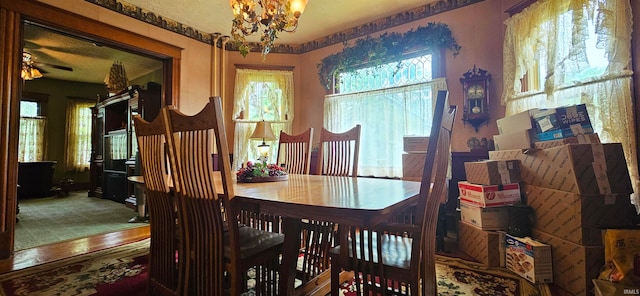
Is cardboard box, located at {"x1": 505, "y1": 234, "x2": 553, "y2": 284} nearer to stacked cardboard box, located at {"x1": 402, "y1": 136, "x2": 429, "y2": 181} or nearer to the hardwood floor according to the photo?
stacked cardboard box, located at {"x1": 402, "y1": 136, "x2": 429, "y2": 181}

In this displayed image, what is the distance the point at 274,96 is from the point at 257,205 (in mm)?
3410

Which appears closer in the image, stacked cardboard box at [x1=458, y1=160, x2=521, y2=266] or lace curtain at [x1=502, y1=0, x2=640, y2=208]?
lace curtain at [x1=502, y1=0, x2=640, y2=208]

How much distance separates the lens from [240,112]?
14.0 ft

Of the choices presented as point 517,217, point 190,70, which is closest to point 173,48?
point 190,70

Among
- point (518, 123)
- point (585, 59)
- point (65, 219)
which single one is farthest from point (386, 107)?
point (65, 219)

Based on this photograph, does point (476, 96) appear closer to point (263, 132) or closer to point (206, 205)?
point (263, 132)

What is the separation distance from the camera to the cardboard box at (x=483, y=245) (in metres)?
2.17

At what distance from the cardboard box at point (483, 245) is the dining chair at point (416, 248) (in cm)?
114

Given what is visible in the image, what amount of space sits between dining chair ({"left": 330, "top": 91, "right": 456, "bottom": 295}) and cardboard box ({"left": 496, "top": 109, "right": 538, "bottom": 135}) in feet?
4.27

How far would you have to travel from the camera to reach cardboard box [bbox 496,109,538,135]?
2160 millimetres

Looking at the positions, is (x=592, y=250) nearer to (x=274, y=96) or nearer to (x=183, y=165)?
(x=183, y=165)

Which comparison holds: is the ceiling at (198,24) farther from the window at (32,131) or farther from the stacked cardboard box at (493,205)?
the stacked cardboard box at (493,205)

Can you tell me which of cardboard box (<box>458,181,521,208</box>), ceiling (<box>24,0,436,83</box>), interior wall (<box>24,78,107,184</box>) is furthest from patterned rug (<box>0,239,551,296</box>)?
interior wall (<box>24,78,107,184</box>)

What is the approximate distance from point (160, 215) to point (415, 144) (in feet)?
7.58
